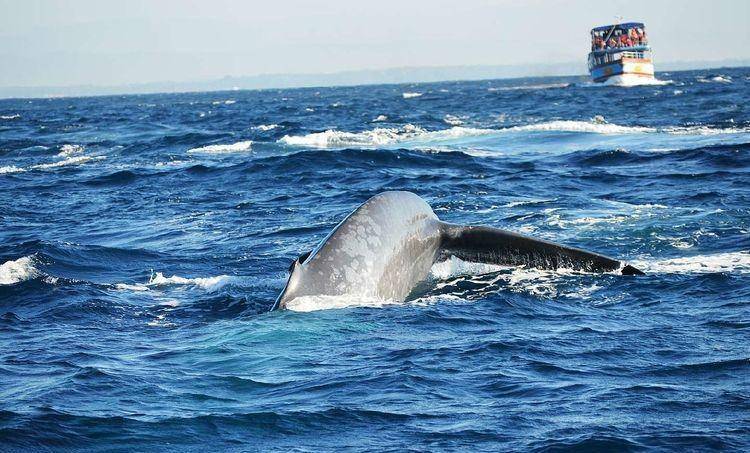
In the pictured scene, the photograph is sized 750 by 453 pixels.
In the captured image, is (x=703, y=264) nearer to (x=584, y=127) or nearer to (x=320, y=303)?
(x=320, y=303)

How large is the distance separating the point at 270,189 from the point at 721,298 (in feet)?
56.6

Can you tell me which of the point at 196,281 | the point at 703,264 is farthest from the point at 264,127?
the point at 703,264

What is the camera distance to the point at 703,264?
13.9 m

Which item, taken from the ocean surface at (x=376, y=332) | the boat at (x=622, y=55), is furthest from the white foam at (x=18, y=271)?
the boat at (x=622, y=55)

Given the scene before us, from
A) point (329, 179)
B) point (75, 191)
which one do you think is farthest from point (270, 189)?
point (75, 191)

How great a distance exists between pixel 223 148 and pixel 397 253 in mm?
32958

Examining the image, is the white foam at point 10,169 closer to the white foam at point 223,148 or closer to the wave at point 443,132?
the white foam at point 223,148

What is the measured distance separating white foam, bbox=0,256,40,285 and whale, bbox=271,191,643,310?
5.90 meters

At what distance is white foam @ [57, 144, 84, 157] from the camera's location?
4319 cm

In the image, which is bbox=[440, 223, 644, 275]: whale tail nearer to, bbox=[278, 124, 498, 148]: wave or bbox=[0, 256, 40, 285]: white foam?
bbox=[0, 256, 40, 285]: white foam

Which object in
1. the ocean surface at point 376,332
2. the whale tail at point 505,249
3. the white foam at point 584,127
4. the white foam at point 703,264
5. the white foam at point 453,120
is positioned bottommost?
the white foam at point 703,264

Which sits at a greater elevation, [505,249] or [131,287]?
[505,249]

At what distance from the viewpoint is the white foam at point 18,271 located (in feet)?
46.7

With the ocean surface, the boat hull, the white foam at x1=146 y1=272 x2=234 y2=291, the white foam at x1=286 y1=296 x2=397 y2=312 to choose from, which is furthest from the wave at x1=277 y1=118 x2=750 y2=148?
the boat hull
